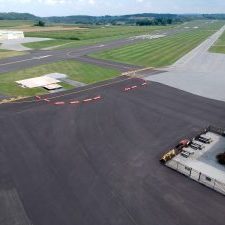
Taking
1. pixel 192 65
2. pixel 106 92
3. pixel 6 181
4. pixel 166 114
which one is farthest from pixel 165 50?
pixel 6 181

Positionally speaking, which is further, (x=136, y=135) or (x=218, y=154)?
(x=136, y=135)

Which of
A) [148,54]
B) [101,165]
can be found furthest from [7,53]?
[101,165]

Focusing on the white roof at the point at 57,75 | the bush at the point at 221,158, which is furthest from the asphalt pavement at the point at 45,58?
the bush at the point at 221,158

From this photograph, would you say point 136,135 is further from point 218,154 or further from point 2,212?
point 2,212

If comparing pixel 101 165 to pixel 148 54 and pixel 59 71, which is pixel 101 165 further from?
pixel 148 54

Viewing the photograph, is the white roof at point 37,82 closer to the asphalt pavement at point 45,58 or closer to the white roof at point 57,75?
the white roof at point 57,75
